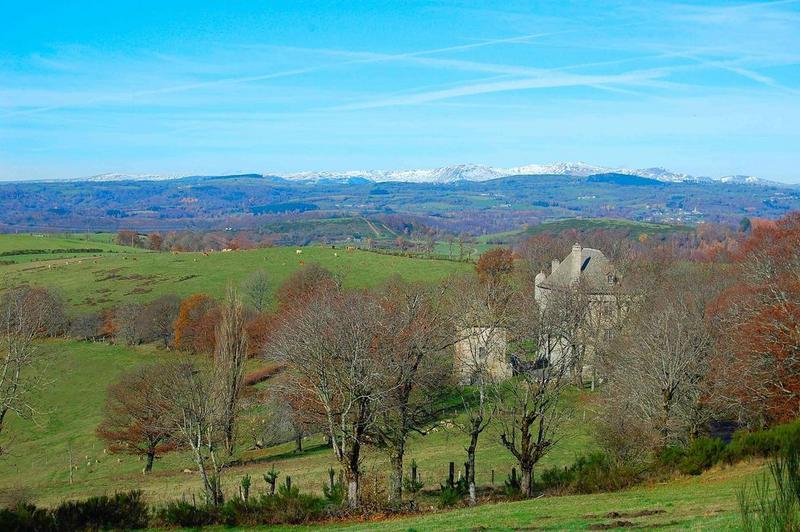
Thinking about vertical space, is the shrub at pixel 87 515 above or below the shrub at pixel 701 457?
below

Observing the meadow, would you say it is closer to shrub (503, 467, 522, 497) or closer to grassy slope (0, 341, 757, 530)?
grassy slope (0, 341, 757, 530)

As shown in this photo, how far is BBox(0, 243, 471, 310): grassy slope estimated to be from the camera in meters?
A: 90.7

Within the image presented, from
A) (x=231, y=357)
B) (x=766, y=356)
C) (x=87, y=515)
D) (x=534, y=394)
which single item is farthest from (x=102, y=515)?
(x=766, y=356)

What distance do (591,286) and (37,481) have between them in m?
43.8

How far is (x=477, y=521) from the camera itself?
19.3 meters

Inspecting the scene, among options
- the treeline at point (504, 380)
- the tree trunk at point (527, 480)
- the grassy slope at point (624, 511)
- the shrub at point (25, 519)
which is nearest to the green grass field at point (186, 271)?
the treeline at point (504, 380)

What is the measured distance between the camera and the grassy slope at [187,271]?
90688 mm

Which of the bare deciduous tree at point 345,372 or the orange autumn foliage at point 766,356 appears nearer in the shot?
the bare deciduous tree at point 345,372

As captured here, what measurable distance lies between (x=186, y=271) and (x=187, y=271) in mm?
148

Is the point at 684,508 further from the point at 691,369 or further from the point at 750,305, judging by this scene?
the point at 750,305

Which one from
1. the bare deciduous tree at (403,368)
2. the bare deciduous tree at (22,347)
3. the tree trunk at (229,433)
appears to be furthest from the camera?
the tree trunk at (229,433)

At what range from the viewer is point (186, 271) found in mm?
98562

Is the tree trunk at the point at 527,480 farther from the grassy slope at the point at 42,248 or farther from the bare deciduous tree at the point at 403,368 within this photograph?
the grassy slope at the point at 42,248

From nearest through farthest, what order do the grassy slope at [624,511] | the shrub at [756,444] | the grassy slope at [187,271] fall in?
the grassy slope at [624,511] < the shrub at [756,444] < the grassy slope at [187,271]
